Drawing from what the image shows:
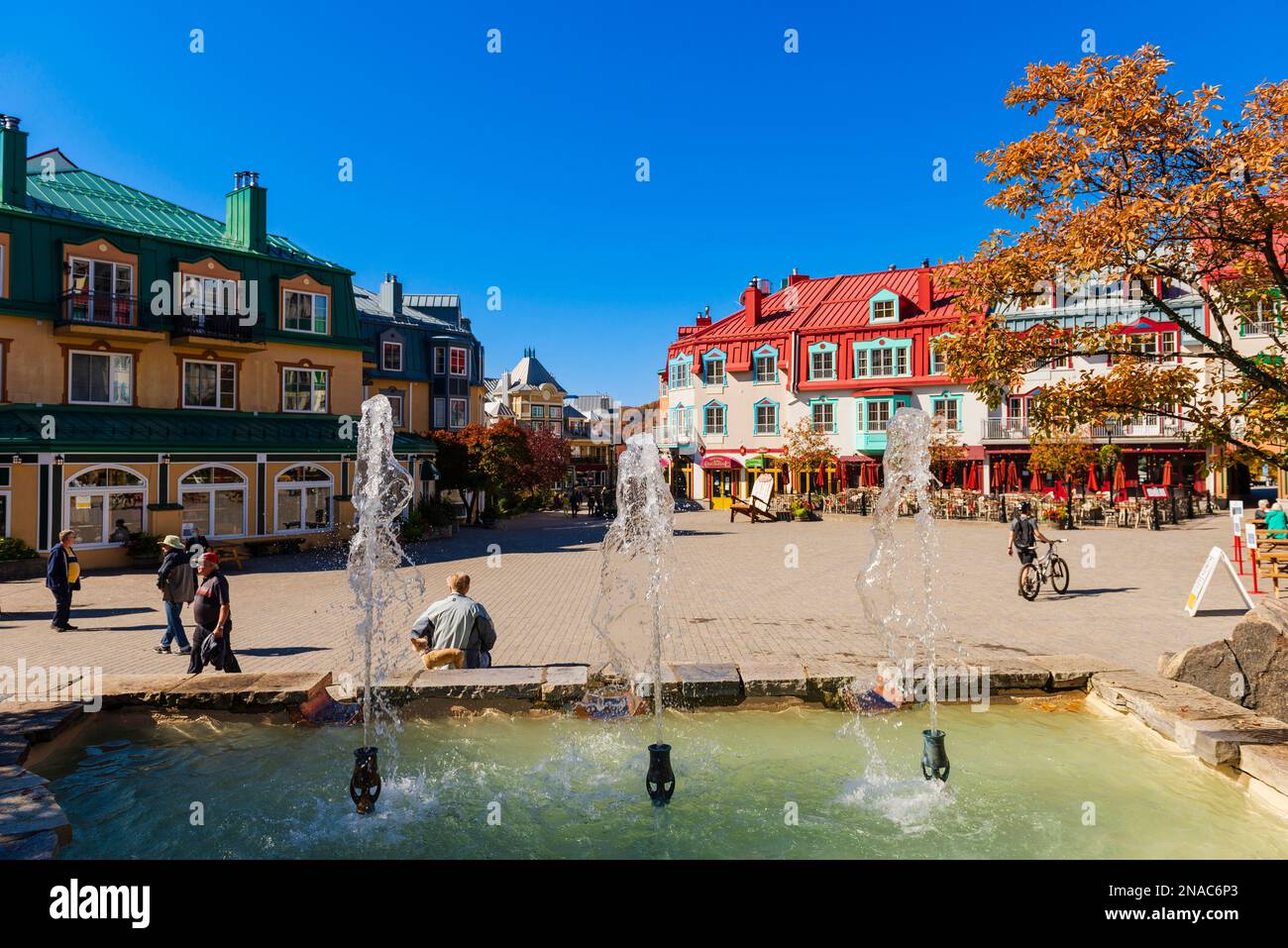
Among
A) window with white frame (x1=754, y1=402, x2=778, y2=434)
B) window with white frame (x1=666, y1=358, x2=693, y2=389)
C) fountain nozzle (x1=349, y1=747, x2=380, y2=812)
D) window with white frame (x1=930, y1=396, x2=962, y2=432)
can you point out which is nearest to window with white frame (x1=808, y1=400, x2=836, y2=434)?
window with white frame (x1=754, y1=402, x2=778, y2=434)

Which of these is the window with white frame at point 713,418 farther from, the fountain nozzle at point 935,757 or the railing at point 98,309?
the fountain nozzle at point 935,757

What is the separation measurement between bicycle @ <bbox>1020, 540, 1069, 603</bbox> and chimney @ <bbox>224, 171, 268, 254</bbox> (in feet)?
87.1

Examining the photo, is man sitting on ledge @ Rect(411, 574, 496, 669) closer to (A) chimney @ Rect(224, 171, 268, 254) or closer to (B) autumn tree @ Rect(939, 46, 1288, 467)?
(B) autumn tree @ Rect(939, 46, 1288, 467)

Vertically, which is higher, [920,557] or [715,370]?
[715,370]

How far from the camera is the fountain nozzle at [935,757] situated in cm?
630

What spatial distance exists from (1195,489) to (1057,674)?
130 feet

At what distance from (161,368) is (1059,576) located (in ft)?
85.1

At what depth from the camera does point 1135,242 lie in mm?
7016

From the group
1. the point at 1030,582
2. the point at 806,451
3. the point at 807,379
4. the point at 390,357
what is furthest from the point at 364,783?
the point at 807,379

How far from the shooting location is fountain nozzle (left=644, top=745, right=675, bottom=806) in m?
6.05

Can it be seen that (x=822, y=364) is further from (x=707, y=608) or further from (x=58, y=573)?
(x=58, y=573)

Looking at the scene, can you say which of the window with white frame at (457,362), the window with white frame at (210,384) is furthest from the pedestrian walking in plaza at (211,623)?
the window with white frame at (457,362)
